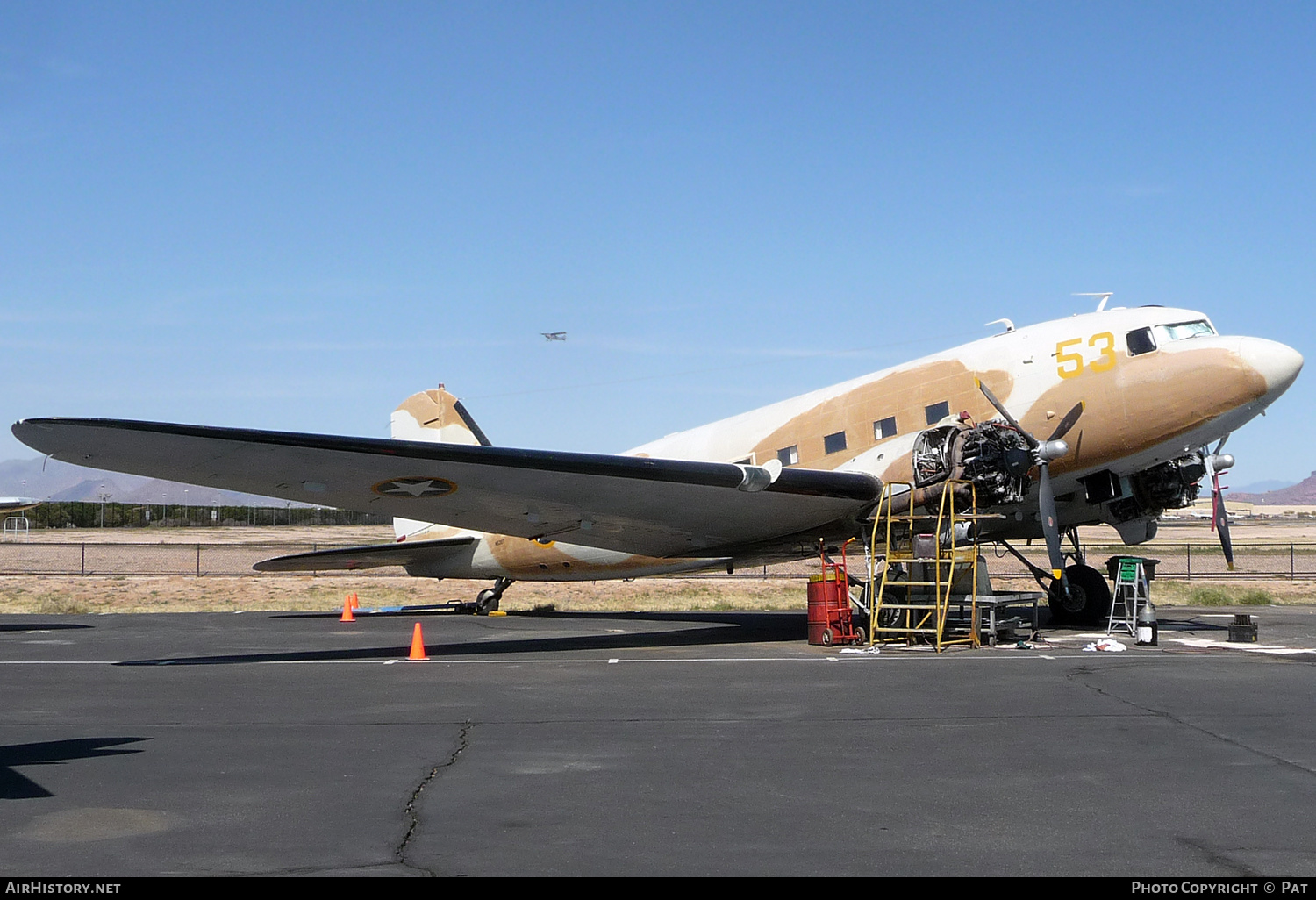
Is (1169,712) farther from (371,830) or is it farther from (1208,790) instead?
(371,830)

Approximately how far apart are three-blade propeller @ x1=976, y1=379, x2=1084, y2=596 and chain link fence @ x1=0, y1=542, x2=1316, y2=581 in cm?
2262

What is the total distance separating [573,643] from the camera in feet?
63.5

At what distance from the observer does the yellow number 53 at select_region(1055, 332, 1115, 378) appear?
1752 cm

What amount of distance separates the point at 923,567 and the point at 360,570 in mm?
30374

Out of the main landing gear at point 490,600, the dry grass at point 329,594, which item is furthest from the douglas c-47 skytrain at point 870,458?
the dry grass at point 329,594

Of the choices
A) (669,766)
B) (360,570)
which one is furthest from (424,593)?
(669,766)

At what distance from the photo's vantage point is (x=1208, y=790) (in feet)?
24.1

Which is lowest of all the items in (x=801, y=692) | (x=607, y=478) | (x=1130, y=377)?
(x=801, y=692)

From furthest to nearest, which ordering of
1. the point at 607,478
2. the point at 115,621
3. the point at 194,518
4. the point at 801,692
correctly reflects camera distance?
the point at 194,518
the point at 115,621
the point at 607,478
the point at 801,692

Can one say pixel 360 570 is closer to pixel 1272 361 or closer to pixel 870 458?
pixel 870 458

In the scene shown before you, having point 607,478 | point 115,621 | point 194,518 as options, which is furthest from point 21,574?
point 194,518
